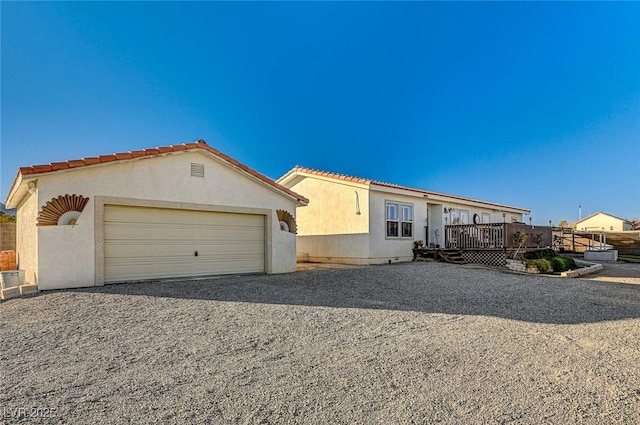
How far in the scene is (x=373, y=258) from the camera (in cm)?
1467

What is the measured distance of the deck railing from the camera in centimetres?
1524

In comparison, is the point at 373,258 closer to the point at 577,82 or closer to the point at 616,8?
the point at 616,8

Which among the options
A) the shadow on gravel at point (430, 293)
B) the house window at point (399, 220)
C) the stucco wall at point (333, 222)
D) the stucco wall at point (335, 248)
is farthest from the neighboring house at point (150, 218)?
the house window at point (399, 220)

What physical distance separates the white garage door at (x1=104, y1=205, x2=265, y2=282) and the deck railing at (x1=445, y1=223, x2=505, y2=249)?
1038cm

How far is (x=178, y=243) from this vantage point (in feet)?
31.8

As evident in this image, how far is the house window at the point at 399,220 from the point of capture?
1557cm

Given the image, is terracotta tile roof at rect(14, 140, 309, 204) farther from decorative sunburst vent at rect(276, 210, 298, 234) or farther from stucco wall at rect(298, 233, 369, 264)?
stucco wall at rect(298, 233, 369, 264)

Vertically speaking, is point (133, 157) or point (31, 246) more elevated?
point (133, 157)

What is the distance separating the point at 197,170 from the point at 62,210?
3.39 metres

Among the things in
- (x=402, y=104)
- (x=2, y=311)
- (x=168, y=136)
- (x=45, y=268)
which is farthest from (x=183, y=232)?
(x=402, y=104)

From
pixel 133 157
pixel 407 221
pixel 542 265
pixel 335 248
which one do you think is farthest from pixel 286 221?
pixel 542 265

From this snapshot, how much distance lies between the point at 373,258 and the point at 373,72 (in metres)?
11.5

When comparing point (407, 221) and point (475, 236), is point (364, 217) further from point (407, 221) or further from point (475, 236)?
point (475, 236)

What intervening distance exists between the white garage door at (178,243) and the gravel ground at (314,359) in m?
1.55
